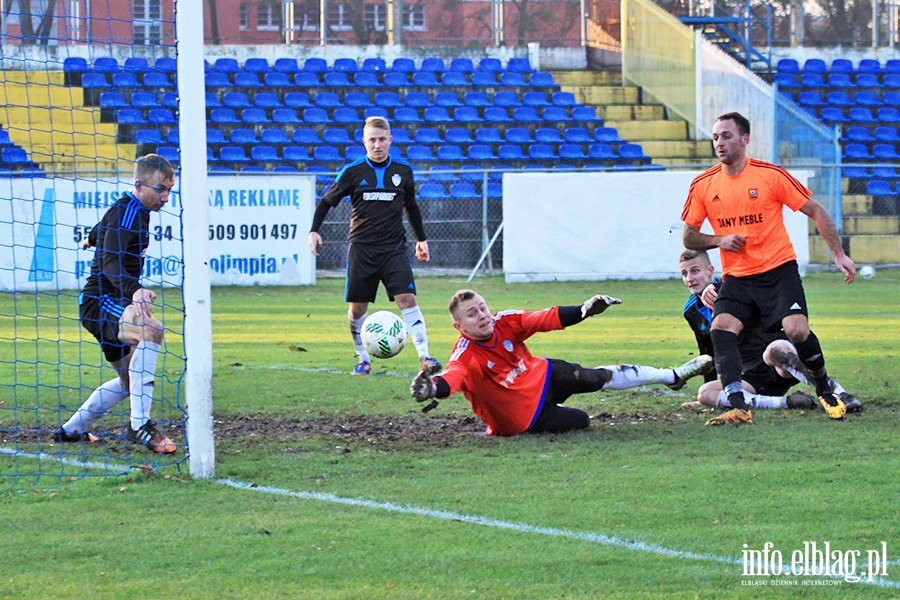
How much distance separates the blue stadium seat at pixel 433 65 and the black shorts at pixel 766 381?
63.7 ft

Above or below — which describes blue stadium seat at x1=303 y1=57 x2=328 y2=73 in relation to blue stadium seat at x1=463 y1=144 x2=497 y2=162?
above

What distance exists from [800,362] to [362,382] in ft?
11.5

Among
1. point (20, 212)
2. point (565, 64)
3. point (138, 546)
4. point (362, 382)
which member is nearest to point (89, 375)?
point (362, 382)

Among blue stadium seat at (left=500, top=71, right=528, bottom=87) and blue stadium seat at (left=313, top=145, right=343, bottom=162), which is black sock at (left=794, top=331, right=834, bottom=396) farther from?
blue stadium seat at (left=500, top=71, right=528, bottom=87)

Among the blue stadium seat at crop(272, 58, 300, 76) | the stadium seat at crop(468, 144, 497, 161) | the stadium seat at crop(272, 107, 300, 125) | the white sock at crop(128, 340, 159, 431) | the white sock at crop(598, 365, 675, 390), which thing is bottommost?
the white sock at crop(598, 365, 675, 390)

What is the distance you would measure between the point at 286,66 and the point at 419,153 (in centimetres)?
447

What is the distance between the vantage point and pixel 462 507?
5000 millimetres

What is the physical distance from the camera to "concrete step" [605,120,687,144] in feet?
83.3

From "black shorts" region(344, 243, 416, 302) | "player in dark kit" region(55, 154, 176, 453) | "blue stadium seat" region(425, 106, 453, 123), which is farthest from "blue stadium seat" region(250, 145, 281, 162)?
"player in dark kit" region(55, 154, 176, 453)

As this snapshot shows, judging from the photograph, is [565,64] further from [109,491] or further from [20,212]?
[109,491]

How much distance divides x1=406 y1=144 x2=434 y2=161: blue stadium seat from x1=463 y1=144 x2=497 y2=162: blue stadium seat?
0.84 metres

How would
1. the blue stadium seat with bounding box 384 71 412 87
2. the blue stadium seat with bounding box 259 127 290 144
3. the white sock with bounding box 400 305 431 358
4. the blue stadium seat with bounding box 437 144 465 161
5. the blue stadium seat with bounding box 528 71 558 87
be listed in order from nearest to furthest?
the white sock with bounding box 400 305 431 358 < the blue stadium seat with bounding box 259 127 290 144 < the blue stadium seat with bounding box 437 144 465 161 < the blue stadium seat with bounding box 384 71 412 87 < the blue stadium seat with bounding box 528 71 558 87

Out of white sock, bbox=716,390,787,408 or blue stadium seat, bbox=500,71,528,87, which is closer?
white sock, bbox=716,390,787,408

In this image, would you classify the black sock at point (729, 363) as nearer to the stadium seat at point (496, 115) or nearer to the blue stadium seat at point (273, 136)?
the blue stadium seat at point (273, 136)
